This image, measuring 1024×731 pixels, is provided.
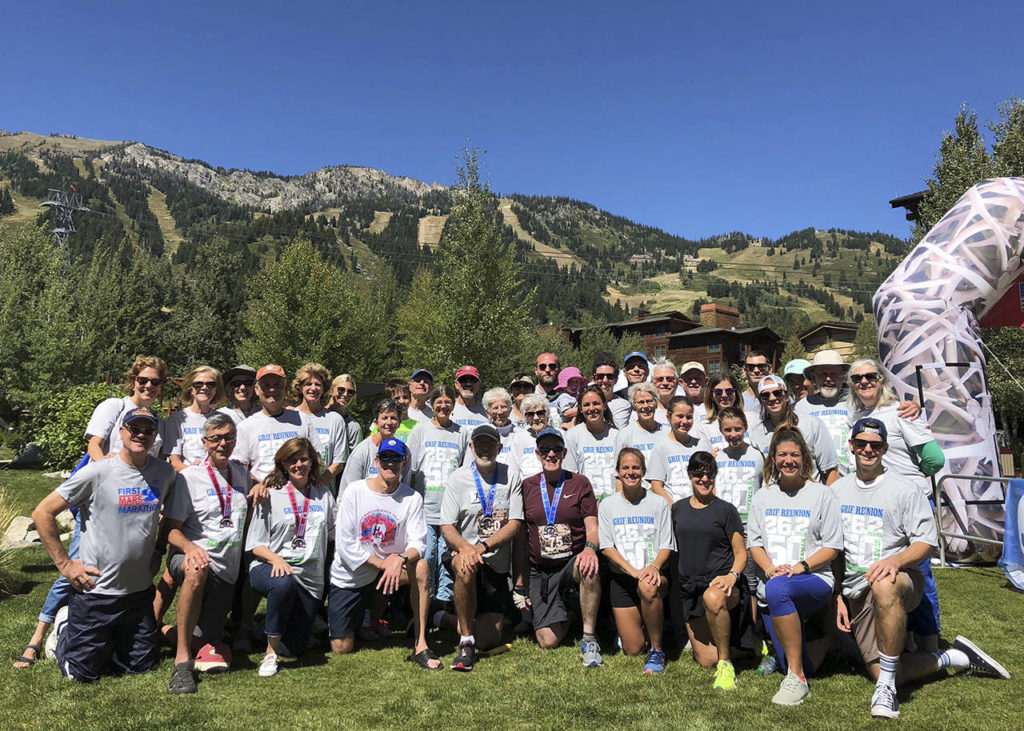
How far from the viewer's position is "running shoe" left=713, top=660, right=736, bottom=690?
14.9 feet

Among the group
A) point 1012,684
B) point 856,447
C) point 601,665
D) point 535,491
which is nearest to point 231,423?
point 535,491

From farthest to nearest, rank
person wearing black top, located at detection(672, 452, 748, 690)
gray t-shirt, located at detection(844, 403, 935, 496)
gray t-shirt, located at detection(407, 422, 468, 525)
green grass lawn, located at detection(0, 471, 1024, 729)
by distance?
1. gray t-shirt, located at detection(407, 422, 468, 525)
2. gray t-shirt, located at detection(844, 403, 935, 496)
3. person wearing black top, located at detection(672, 452, 748, 690)
4. green grass lawn, located at detection(0, 471, 1024, 729)

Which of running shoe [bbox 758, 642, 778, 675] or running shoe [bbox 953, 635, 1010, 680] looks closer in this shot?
running shoe [bbox 953, 635, 1010, 680]

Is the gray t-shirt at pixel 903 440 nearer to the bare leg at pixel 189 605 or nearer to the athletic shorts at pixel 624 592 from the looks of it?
the athletic shorts at pixel 624 592

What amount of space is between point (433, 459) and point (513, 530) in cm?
118

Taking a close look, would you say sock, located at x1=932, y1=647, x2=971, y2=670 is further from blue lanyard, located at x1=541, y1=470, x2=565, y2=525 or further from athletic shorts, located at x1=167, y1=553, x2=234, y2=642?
athletic shorts, located at x1=167, y1=553, x2=234, y2=642

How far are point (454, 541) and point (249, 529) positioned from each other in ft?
5.69

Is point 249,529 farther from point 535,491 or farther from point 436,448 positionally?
point 535,491

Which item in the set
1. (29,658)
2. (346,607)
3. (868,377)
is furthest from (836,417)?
(29,658)

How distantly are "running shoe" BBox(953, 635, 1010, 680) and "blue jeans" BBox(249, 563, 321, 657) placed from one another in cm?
518

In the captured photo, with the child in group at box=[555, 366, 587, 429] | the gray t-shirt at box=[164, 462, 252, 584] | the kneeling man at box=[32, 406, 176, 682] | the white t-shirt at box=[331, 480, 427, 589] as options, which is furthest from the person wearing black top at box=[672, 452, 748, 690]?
the kneeling man at box=[32, 406, 176, 682]

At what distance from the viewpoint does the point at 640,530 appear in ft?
17.2

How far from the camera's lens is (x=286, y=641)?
5340 mm

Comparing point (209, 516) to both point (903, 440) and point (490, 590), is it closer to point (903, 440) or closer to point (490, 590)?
point (490, 590)
